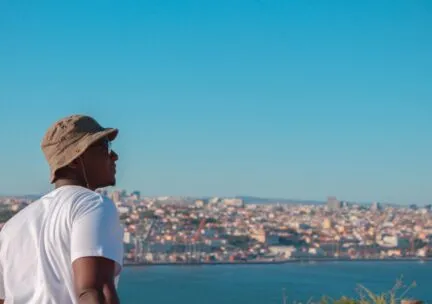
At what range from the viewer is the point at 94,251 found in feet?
2.89

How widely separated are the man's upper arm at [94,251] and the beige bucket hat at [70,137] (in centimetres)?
10

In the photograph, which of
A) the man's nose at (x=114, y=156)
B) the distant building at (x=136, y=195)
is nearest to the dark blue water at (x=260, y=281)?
the man's nose at (x=114, y=156)

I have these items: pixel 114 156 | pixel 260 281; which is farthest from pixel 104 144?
pixel 260 281

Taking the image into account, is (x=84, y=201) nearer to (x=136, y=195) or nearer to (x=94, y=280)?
(x=94, y=280)

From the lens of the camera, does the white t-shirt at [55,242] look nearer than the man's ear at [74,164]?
Yes

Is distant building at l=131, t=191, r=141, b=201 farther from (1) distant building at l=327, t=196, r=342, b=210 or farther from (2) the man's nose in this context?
(2) the man's nose

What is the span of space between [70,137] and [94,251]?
0.51 feet

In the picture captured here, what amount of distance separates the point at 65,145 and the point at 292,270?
33.0 m

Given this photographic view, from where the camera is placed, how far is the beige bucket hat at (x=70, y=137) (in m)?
0.98

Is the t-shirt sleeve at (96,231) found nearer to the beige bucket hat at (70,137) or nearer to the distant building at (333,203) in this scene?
the beige bucket hat at (70,137)

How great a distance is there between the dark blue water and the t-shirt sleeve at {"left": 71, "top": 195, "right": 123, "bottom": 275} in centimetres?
1772

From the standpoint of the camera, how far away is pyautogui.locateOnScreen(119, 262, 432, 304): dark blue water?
72.5 ft

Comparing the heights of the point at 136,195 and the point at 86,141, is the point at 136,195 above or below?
below

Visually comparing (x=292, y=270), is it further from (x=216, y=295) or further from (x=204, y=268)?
(x=216, y=295)
